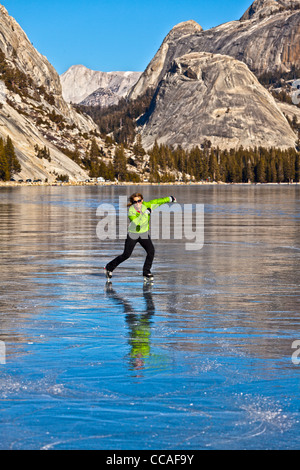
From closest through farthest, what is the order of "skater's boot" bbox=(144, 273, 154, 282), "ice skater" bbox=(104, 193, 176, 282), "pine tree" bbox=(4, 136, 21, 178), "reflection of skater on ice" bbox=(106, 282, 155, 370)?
1. "reflection of skater on ice" bbox=(106, 282, 155, 370)
2. "ice skater" bbox=(104, 193, 176, 282)
3. "skater's boot" bbox=(144, 273, 154, 282)
4. "pine tree" bbox=(4, 136, 21, 178)

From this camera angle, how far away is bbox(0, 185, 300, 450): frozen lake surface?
281 inches

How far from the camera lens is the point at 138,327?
40.4 feet

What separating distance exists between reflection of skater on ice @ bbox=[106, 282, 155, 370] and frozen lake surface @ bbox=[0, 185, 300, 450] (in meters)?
0.02

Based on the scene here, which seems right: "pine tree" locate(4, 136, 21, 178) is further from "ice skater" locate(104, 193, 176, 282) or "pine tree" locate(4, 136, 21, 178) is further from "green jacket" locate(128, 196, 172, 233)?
"green jacket" locate(128, 196, 172, 233)

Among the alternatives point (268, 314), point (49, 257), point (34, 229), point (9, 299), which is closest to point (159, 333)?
point (268, 314)

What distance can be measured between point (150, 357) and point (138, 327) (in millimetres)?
2241

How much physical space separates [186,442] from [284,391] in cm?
210

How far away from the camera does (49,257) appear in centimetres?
2375

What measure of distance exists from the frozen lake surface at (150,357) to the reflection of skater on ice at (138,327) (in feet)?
0.07

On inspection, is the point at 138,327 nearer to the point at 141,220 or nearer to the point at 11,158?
the point at 141,220

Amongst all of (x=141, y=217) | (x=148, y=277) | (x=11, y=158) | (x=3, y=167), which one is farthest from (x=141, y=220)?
(x=11, y=158)

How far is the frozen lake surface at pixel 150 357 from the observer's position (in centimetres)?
712

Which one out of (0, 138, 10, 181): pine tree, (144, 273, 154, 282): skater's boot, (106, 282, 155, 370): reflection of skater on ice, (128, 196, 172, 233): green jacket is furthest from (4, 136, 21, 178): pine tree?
(106, 282, 155, 370): reflection of skater on ice

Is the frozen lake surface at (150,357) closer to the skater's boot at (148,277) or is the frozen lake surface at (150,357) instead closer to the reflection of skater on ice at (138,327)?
the reflection of skater on ice at (138,327)
